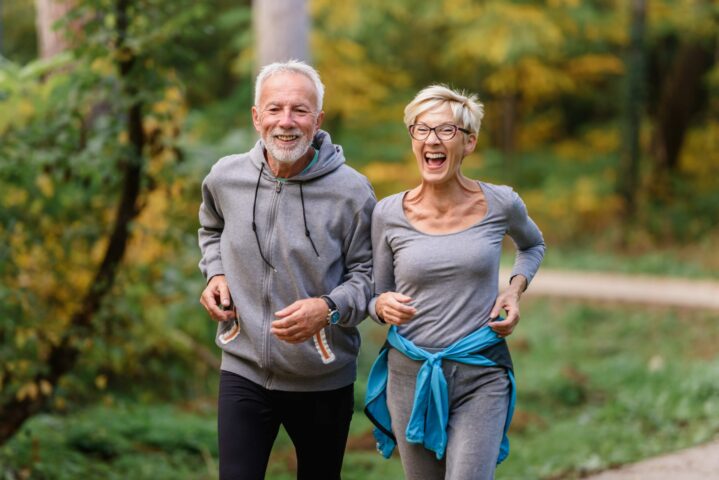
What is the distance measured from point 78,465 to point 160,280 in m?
1.37

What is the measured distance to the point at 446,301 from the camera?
3713 mm

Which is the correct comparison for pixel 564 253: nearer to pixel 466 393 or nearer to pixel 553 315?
pixel 553 315

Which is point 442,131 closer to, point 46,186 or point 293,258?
point 293,258

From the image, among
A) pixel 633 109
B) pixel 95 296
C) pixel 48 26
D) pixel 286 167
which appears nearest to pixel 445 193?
pixel 286 167

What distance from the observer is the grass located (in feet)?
22.6

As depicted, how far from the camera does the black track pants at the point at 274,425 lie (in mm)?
3770

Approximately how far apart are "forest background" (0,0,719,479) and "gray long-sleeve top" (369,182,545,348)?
7.39 ft

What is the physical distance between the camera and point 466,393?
148 inches

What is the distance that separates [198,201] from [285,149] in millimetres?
5093

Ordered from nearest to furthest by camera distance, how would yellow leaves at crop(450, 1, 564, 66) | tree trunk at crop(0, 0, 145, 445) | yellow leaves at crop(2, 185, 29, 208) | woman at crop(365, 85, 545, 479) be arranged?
woman at crop(365, 85, 545, 479)
tree trunk at crop(0, 0, 145, 445)
yellow leaves at crop(2, 185, 29, 208)
yellow leaves at crop(450, 1, 564, 66)

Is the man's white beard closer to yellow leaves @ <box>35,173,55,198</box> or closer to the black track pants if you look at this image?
the black track pants

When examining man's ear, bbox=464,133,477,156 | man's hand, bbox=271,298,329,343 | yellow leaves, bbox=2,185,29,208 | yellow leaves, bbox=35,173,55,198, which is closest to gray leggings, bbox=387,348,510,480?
man's hand, bbox=271,298,329,343

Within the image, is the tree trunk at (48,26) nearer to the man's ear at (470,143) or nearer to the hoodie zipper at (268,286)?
the hoodie zipper at (268,286)

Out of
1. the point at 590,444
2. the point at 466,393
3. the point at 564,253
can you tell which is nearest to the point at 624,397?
the point at 590,444
